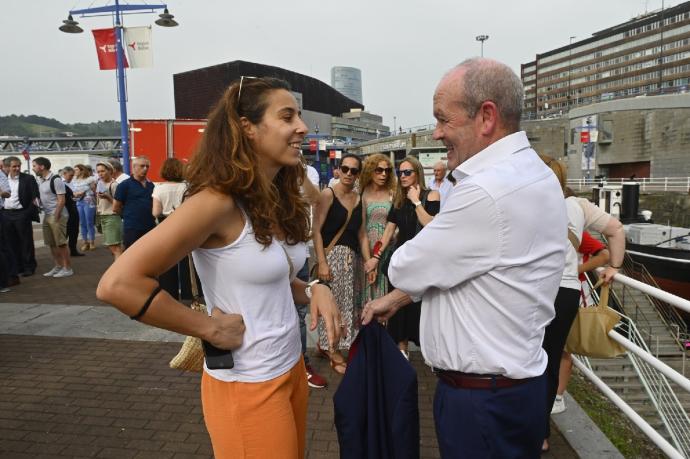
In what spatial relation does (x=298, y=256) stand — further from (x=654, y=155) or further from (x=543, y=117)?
(x=543, y=117)

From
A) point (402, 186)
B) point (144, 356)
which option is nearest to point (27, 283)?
point (144, 356)

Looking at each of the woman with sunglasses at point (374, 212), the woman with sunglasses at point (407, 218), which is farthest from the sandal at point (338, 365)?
the woman with sunglasses at point (374, 212)

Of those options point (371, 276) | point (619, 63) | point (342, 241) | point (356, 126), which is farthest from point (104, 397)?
point (619, 63)

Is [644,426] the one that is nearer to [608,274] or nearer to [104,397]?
[608,274]

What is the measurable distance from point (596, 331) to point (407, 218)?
6.84ft

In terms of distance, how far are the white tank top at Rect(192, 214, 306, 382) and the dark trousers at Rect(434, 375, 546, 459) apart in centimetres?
59

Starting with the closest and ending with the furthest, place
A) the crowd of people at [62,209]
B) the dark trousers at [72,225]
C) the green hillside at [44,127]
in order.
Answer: the crowd of people at [62,209], the dark trousers at [72,225], the green hillside at [44,127]

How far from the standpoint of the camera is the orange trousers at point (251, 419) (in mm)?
1586

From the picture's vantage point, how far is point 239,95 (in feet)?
5.63

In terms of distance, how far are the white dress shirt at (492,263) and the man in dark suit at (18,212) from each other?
28.5ft

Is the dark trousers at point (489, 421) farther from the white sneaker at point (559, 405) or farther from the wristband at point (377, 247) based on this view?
the wristband at point (377, 247)

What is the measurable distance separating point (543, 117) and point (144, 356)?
2488 inches

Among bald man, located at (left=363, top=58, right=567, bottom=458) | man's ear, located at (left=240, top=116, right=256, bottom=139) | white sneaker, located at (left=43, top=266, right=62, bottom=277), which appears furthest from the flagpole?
bald man, located at (left=363, top=58, right=567, bottom=458)

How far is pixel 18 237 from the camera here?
8492 millimetres
